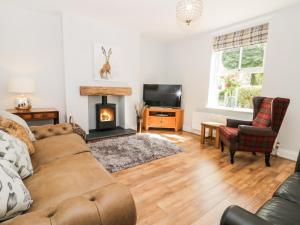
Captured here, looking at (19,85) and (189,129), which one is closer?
(19,85)

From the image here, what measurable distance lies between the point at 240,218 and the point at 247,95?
3.34 metres

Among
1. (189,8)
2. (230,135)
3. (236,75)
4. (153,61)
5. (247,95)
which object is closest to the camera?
(189,8)

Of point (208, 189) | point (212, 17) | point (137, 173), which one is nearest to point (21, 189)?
point (137, 173)

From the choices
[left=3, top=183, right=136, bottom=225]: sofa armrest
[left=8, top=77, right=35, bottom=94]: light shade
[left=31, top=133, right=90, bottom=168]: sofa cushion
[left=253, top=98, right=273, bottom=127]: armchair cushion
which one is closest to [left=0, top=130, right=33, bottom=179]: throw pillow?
[left=31, top=133, right=90, bottom=168]: sofa cushion

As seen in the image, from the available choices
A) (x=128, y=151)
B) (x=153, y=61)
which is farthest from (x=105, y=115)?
(x=153, y=61)

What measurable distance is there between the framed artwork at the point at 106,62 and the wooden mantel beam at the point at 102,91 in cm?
25

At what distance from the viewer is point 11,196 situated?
73 cm

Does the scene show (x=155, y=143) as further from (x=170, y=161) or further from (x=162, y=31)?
(x=162, y=31)

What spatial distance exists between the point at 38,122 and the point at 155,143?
2.42 m

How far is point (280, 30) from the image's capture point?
288 cm

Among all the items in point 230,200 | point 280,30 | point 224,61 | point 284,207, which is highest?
point 280,30

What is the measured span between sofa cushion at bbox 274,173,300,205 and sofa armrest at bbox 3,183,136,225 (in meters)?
1.04

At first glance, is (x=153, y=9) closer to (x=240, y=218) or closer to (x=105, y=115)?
(x=105, y=115)

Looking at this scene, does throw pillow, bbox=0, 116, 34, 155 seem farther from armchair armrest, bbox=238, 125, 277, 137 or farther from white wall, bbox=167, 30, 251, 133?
white wall, bbox=167, 30, 251, 133
